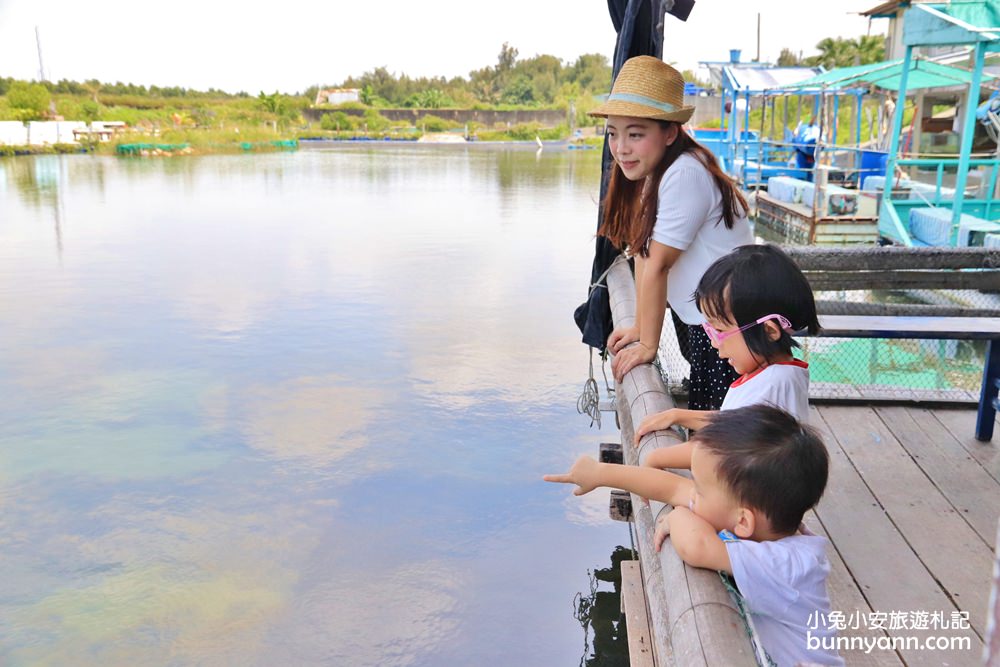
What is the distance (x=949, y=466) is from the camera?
101 inches

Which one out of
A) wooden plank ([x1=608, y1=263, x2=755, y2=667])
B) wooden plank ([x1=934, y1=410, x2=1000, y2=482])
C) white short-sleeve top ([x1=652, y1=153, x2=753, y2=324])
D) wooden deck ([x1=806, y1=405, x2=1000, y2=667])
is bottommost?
wooden deck ([x1=806, y1=405, x2=1000, y2=667])

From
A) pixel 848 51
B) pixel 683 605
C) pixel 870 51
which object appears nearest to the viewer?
pixel 683 605

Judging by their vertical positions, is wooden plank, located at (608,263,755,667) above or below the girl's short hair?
below

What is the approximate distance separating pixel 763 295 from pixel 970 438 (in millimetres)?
1580

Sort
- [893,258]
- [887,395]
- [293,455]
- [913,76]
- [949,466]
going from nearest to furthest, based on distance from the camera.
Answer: [949,466], [887,395], [893,258], [293,455], [913,76]

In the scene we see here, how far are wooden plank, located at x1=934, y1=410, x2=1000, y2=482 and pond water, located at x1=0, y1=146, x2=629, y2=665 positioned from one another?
5.94 ft

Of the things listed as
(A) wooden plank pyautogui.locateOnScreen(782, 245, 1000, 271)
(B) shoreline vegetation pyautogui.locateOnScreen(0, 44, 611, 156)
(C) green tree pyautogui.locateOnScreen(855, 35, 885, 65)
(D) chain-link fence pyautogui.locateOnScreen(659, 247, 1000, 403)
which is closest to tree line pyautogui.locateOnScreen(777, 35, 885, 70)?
(C) green tree pyautogui.locateOnScreen(855, 35, 885, 65)

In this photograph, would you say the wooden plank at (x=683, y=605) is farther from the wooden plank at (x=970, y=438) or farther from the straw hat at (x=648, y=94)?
the wooden plank at (x=970, y=438)

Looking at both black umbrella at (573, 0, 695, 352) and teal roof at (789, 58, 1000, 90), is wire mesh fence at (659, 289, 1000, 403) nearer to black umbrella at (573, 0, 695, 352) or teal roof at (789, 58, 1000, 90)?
black umbrella at (573, 0, 695, 352)

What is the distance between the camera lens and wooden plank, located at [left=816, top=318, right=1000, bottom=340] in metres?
2.58

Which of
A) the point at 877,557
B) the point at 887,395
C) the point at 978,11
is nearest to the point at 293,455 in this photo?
the point at 887,395

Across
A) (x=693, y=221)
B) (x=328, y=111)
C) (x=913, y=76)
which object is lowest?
(x=693, y=221)

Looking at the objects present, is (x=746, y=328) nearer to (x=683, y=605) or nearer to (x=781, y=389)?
(x=781, y=389)

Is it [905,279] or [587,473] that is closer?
[587,473]
